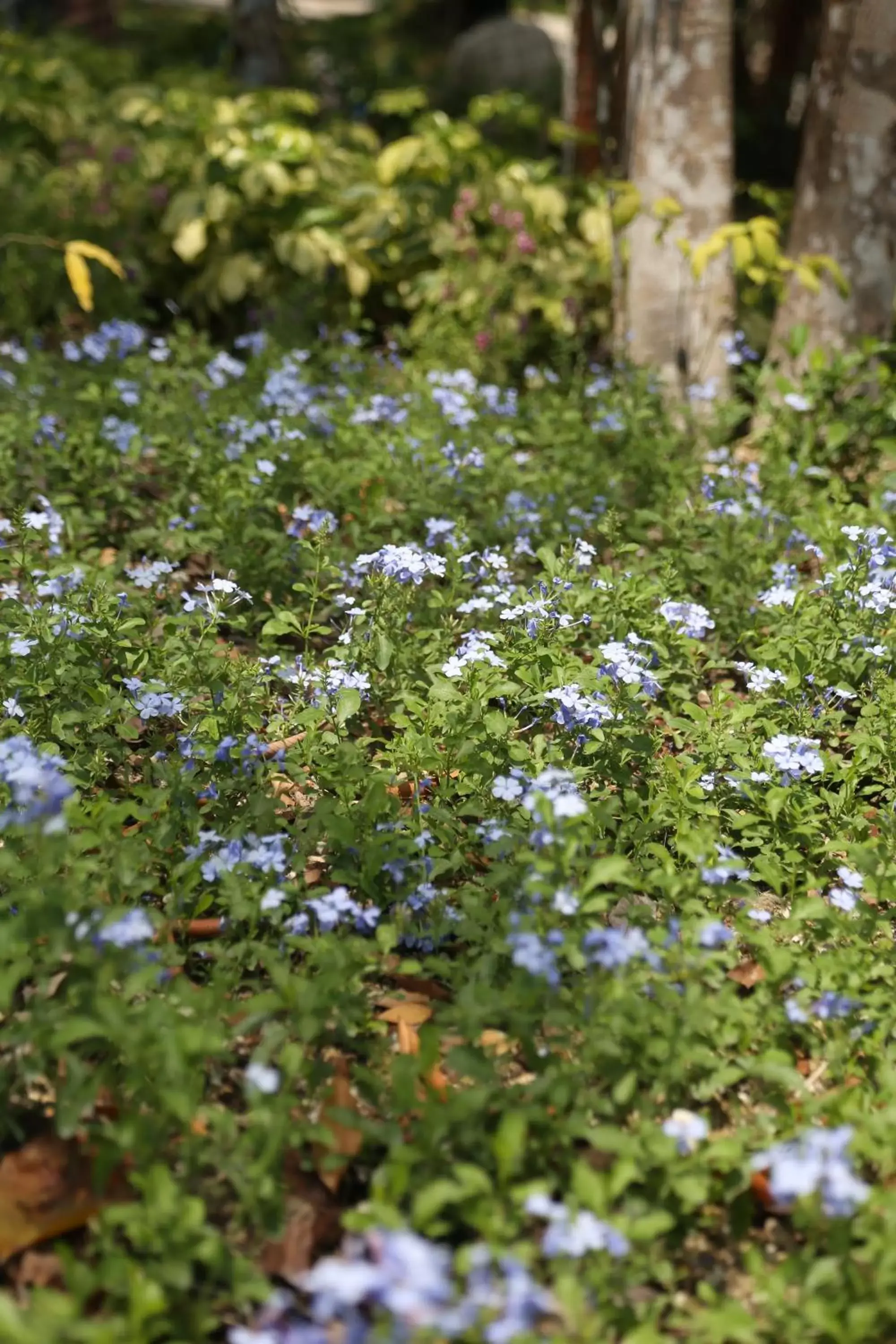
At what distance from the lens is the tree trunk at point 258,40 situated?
991 cm

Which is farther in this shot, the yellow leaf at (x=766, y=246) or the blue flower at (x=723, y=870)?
the yellow leaf at (x=766, y=246)

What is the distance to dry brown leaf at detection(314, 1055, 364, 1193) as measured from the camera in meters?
1.96

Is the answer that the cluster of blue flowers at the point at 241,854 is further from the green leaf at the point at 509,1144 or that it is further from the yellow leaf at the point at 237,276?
the yellow leaf at the point at 237,276

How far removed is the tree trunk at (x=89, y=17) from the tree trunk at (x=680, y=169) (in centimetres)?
961

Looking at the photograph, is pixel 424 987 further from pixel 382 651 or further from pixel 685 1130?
pixel 382 651

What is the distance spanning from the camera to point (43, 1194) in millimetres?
1970

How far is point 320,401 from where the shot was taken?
15.1 ft

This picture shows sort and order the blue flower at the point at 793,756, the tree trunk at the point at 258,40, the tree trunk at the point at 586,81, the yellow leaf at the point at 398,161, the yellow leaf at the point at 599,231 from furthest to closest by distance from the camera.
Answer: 1. the tree trunk at the point at 258,40
2. the tree trunk at the point at 586,81
3. the yellow leaf at the point at 398,161
4. the yellow leaf at the point at 599,231
5. the blue flower at the point at 793,756

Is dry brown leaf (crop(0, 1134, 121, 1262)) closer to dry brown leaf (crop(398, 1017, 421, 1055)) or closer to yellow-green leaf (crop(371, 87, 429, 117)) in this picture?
dry brown leaf (crop(398, 1017, 421, 1055))

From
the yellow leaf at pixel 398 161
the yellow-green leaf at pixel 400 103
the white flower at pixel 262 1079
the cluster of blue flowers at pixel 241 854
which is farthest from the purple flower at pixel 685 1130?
the yellow-green leaf at pixel 400 103

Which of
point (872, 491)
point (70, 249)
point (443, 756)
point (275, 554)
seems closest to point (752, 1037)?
point (443, 756)

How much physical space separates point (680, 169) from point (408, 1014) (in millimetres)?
3897

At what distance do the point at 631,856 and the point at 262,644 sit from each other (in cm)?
120

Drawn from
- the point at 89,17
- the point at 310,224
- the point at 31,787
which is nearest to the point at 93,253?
the point at 310,224
